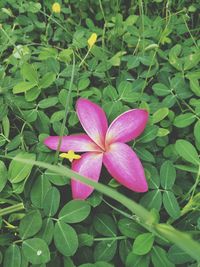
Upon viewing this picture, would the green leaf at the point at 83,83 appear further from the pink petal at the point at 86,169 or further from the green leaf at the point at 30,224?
the green leaf at the point at 30,224

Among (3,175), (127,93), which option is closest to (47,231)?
(3,175)

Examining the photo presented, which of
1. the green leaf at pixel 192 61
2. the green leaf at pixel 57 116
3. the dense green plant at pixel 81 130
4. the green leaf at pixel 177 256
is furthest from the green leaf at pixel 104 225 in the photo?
the green leaf at pixel 192 61

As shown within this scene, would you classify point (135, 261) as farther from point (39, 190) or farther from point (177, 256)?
point (39, 190)

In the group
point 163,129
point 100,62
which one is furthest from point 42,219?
point 100,62

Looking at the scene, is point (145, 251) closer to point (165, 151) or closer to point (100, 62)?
point (165, 151)

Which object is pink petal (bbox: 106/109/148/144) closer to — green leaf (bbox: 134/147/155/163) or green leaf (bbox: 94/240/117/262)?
green leaf (bbox: 134/147/155/163)

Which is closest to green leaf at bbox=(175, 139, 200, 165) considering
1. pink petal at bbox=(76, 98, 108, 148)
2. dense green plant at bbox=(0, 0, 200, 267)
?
dense green plant at bbox=(0, 0, 200, 267)
